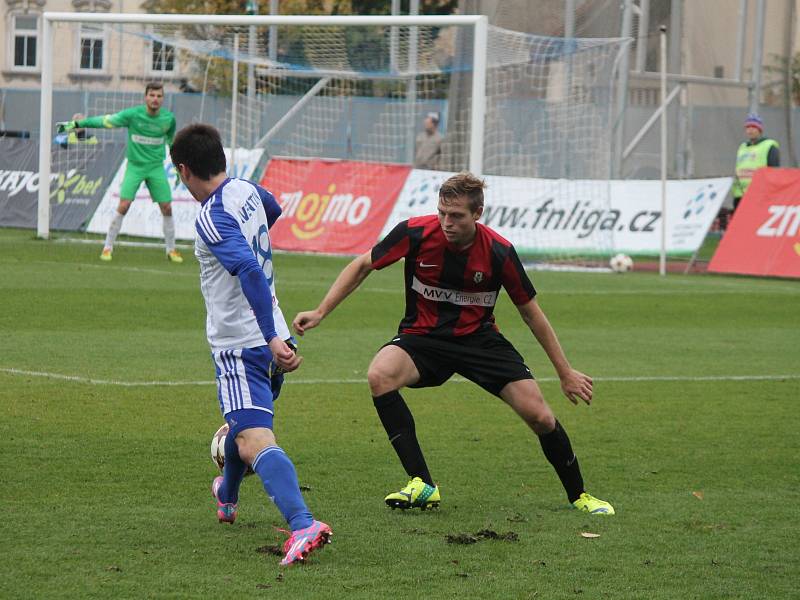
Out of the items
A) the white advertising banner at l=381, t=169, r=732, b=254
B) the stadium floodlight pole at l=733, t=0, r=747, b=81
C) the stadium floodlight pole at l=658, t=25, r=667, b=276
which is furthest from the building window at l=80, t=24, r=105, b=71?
the stadium floodlight pole at l=733, t=0, r=747, b=81

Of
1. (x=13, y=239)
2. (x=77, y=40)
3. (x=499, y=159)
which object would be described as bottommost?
(x=13, y=239)

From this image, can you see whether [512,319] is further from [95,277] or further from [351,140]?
[351,140]

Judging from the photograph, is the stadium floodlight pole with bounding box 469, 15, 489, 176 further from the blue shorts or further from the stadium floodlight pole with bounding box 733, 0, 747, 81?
the blue shorts

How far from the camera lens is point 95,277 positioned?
15.4 meters

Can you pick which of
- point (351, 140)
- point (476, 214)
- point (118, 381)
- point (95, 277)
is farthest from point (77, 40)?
point (476, 214)

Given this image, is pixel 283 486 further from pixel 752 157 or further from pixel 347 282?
pixel 752 157

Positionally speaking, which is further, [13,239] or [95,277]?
[13,239]

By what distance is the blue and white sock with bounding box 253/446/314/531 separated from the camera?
16.2 ft

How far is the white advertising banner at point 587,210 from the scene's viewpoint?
1959 centimetres

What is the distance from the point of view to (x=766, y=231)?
18.6m

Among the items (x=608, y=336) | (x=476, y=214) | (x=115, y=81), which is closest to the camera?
(x=476, y=214)

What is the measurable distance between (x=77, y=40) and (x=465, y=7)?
869 cm

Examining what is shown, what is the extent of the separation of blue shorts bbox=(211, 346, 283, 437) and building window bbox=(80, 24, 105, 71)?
17.1 metres

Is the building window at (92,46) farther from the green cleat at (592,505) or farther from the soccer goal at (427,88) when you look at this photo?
the green cleat at (592,505)
